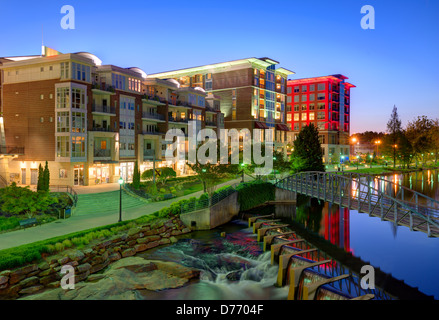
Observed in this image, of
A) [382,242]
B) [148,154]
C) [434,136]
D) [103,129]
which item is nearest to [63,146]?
[103,129]

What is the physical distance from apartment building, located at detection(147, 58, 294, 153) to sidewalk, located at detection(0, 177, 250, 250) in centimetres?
4605

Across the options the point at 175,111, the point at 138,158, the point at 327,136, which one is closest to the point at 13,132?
the point at 138,158

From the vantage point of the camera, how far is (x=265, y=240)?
961 inches

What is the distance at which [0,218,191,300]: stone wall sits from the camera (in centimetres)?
1638

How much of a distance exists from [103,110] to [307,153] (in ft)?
103

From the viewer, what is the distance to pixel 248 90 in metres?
72.8

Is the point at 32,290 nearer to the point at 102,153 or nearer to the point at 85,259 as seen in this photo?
the point at 85,259

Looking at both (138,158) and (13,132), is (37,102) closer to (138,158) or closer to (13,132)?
(13,132)

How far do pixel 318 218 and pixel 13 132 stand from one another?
3971 centimetres

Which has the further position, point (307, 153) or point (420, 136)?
point (420, 136)

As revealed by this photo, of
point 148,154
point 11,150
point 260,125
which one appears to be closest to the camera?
point 11,150

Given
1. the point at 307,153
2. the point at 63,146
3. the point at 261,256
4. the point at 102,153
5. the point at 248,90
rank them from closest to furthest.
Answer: the point at 261,256 → the point at 63,146 → the point at 102,153 → the point at 307,153 → the point at 248,90

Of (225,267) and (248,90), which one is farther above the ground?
(248,90)

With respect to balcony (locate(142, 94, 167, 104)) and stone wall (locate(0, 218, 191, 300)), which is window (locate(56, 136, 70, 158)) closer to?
balcony (locate(142, 94, 167, 104))
